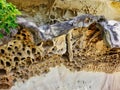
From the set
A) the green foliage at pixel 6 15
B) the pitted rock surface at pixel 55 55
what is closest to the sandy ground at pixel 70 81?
the pitted rock surface at pixel 55 55

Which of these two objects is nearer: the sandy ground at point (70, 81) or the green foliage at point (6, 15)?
the green foliage at point (6, 15)

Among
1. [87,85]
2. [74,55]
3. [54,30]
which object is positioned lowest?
[87,85]

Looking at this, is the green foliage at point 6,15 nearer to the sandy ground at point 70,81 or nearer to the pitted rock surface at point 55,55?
the pitted rock surface at point 55,55

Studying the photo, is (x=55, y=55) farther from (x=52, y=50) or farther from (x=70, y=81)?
(x=70, y=81)

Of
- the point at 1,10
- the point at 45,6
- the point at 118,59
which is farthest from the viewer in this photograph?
the point at 45,6

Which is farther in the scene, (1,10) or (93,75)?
(93,75)

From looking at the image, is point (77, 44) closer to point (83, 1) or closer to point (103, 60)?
point (103, 60)

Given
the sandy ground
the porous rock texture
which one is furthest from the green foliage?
the sandy ground

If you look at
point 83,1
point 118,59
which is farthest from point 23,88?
point 83,1
